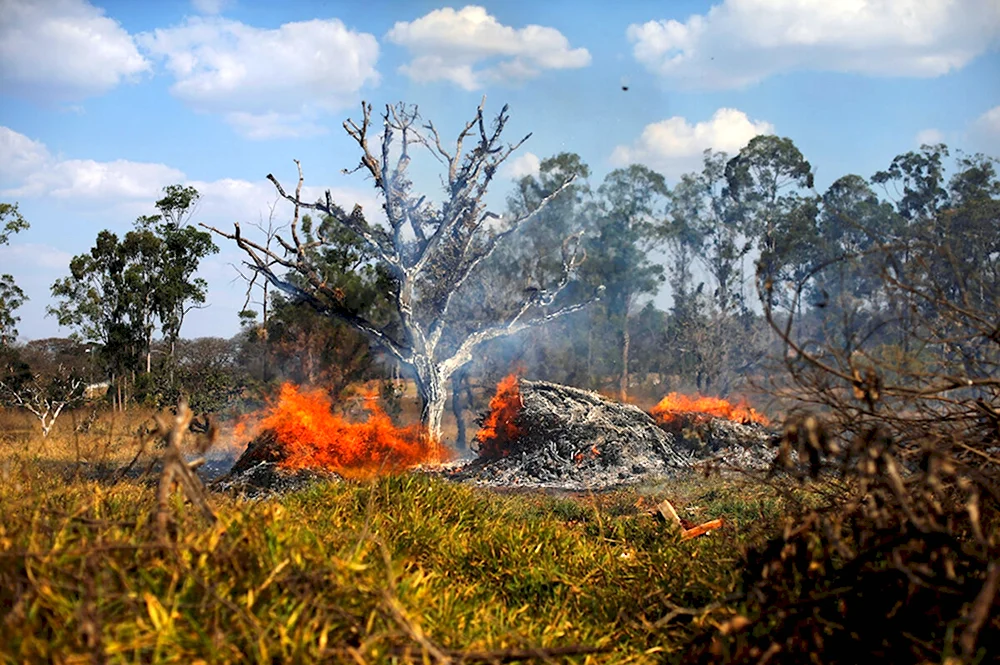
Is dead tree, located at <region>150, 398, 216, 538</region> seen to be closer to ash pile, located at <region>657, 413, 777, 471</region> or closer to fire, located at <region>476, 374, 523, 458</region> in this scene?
fire, located at <region>476, 374, 523, 458</region>

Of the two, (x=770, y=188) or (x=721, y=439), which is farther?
(x=770, y=188)

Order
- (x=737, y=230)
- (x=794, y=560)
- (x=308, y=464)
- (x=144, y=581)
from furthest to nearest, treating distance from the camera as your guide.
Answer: (x=737, y=230), (x=308, y=464), (x=794, y=560), (x=144, y=581)

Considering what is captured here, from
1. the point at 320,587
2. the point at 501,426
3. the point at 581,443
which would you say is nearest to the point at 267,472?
the point at 501,426

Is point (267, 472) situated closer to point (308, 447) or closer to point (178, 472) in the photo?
point (308, 447)

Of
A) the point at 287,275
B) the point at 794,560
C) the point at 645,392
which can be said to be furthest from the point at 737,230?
the point at 794,560

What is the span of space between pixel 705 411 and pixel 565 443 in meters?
4.36

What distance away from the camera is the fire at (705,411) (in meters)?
20.5

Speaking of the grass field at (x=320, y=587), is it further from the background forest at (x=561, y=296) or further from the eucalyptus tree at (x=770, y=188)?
the eucalyptus tree at (x=770, y=188)

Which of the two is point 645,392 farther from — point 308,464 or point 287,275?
point 308,464

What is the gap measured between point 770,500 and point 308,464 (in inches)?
343

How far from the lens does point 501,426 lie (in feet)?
63.3

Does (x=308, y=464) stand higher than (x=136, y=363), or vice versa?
(x=136, y=363)

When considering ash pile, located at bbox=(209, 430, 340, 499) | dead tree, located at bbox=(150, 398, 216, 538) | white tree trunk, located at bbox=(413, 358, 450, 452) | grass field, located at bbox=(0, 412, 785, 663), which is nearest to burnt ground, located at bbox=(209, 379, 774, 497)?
ash pile, located at bbox=(209, 430, 340, 499)

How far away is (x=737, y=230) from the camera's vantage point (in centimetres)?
3956
